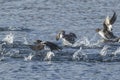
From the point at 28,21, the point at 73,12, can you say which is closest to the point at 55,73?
the point at 28,21

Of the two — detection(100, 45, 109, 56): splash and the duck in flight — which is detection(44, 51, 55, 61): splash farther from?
the duck in flight

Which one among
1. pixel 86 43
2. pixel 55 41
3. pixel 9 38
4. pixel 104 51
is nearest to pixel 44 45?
pixel 104 51

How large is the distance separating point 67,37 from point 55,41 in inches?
29.0

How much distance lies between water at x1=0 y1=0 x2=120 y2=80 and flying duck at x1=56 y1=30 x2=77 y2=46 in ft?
0.81

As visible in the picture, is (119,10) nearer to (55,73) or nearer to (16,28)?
(16,28)

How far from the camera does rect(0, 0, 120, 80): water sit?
26.2m

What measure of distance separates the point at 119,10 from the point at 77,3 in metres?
3.27

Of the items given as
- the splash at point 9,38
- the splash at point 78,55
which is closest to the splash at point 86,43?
the splash at point 78,55

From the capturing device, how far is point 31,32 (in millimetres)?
35125

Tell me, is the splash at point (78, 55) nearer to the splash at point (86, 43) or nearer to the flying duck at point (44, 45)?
the flying duck at point (44, 45)

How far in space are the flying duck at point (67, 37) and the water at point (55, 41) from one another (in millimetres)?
248

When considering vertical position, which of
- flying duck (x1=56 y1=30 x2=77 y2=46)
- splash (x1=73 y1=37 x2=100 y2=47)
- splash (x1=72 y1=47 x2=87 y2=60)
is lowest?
splash (x1=72 y1=47 x2=87 y2=60)

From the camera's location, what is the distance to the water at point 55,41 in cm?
2619

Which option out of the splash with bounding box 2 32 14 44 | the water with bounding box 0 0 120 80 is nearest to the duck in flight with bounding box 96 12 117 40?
the water with bounding box 0 0 120 80
